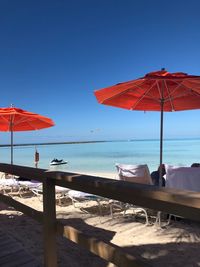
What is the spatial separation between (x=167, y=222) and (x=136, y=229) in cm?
53

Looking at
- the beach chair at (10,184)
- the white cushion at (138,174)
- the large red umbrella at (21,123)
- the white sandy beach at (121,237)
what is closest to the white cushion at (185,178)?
the white sandy beach at (121,237)

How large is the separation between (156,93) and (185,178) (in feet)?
4.95

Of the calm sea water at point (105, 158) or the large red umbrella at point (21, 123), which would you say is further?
the calm sea water at point (105, 158)

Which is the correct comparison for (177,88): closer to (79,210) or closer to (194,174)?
(194,174)

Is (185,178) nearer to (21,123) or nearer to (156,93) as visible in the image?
(156,93)

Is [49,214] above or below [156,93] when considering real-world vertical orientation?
below

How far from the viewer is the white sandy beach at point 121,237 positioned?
3.16 meters

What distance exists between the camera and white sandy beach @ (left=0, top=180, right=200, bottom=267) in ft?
10.4

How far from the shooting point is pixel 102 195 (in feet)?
5.48

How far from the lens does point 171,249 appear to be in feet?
11.5

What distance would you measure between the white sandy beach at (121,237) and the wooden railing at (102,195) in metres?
0.78

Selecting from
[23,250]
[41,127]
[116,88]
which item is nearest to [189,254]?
[23,250]

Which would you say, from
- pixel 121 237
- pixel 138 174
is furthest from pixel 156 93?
pixel 121 237

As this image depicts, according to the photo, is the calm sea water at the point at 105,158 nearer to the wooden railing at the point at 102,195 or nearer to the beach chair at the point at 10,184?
the beach chair at the point at 10,184
